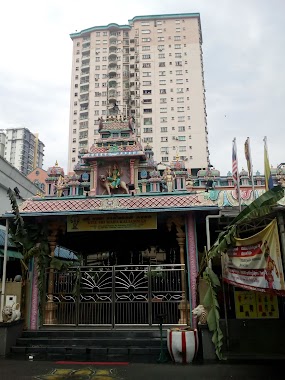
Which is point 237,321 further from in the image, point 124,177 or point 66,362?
point 124,177

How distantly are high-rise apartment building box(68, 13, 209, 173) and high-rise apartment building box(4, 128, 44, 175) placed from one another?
39419mm

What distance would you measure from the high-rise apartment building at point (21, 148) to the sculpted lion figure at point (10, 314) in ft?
340

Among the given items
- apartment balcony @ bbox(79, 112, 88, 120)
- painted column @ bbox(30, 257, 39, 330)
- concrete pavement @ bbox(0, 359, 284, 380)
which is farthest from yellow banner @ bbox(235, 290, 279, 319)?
apartment balcony @ bbox(79, 112, 88, 120)

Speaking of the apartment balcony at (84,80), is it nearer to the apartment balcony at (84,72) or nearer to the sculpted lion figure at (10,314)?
the apartment balcony at (84,72)

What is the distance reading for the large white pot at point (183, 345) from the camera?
29.1ft

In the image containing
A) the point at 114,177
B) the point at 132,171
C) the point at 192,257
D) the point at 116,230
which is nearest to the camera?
the point at 192,257

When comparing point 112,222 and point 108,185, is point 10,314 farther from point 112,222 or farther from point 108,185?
point 108,185

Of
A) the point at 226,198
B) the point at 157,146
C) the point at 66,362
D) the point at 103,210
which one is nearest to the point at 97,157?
the point at 103,210

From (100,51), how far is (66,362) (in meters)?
80.0

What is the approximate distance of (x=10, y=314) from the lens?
414 inches

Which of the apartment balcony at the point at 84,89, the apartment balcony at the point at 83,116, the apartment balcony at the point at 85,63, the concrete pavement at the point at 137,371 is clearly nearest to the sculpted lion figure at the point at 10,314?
the concrete pavement at the point at 137,371

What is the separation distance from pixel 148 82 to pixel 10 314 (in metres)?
70.9

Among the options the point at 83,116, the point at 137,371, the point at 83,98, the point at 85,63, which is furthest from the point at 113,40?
the point at 137,371

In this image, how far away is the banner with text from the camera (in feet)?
23.9
